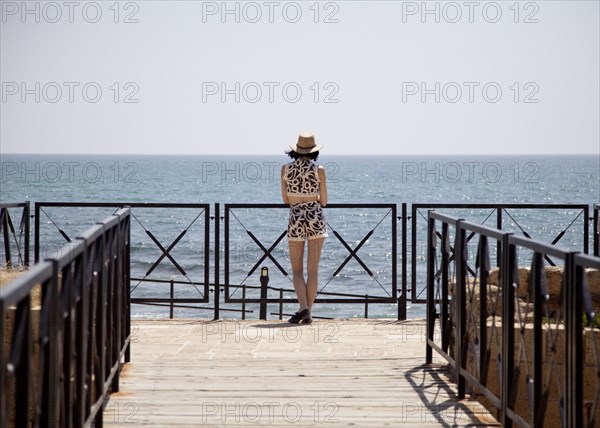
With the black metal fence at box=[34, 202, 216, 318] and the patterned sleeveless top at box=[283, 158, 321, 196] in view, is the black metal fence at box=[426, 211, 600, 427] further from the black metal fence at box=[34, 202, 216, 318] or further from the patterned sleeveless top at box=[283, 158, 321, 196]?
the black metal fence at box=[34, 202, 216, 318]

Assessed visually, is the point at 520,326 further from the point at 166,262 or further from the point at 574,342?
the point at 166,262

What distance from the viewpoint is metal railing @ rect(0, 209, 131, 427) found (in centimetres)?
326

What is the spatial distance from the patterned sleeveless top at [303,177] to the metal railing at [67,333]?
9.79 feet

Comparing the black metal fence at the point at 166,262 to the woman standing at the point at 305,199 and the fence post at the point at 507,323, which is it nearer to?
the woman standing at the point at 305,199

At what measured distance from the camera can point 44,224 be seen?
54.4 metres

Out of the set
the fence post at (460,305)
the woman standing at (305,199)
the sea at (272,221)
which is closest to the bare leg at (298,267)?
the woman standing at (305,199)

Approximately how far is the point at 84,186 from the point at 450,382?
7632 cm

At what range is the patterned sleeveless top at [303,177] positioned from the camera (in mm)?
9258

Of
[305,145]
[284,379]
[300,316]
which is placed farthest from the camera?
[300,316]

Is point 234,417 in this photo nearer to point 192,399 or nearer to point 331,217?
point 192,399

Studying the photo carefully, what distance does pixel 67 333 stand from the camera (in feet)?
13.7

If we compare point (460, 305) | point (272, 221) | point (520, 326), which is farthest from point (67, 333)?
point (272, 221)

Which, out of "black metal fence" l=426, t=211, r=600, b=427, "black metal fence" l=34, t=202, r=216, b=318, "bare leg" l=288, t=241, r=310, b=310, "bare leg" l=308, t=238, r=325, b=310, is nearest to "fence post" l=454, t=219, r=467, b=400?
"black metal fence" l=426, t=211, r=600, b=427

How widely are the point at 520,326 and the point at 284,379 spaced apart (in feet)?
7.45
